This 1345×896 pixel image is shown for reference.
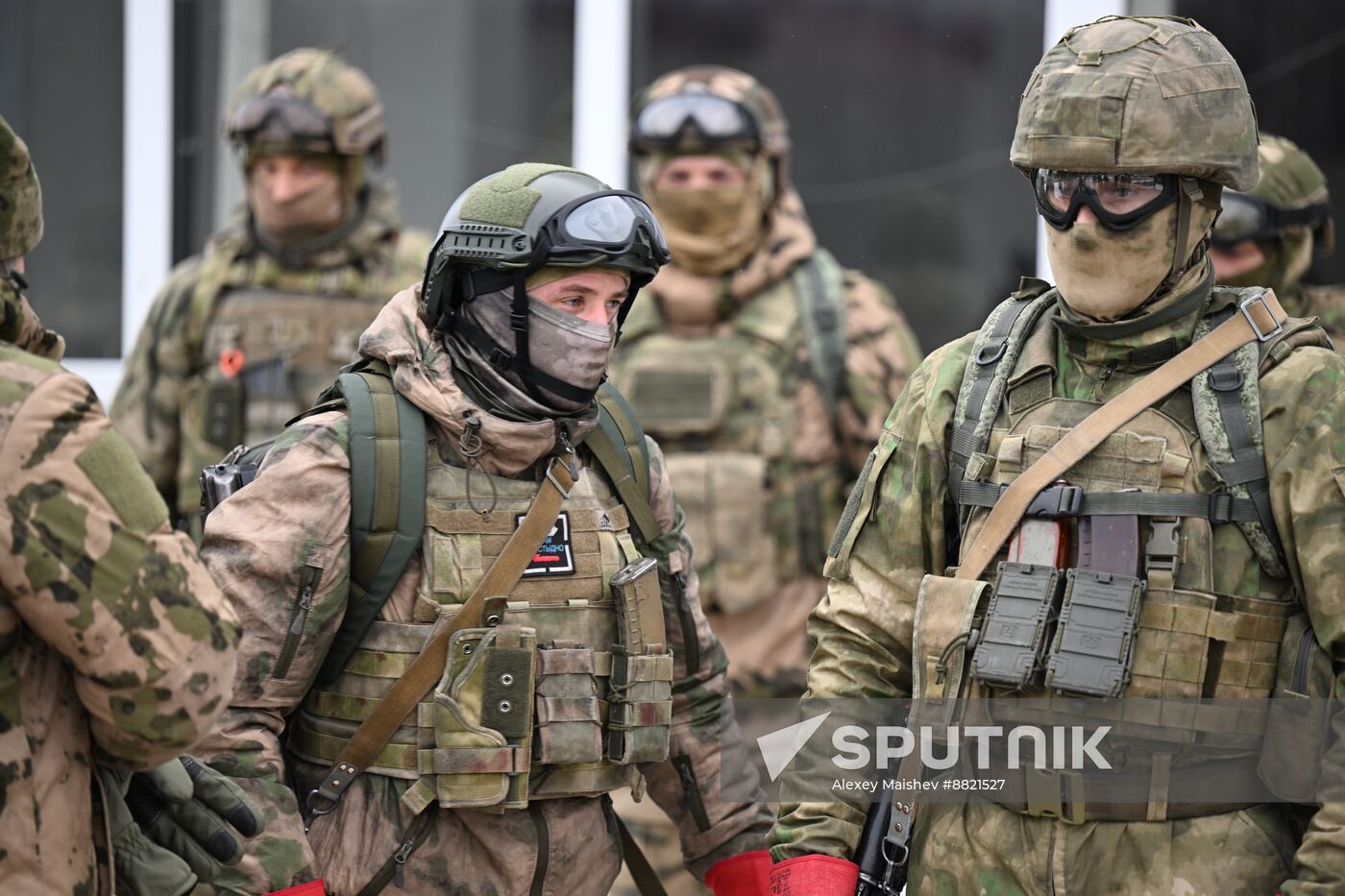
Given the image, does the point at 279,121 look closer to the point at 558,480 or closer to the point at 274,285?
the point at 274,285

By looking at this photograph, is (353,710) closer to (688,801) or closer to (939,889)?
(688,801)

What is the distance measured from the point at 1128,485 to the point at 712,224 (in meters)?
3.75

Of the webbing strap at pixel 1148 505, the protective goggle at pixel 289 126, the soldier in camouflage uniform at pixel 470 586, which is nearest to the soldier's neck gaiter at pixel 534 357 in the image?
the soldier in camouflage uniform at pixel 470 586

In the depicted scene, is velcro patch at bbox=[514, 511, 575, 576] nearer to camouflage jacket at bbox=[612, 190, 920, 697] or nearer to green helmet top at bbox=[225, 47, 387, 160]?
camouflage jacket at bbox=[612, 190, 920, 697]

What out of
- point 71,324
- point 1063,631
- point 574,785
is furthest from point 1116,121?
point 71,324

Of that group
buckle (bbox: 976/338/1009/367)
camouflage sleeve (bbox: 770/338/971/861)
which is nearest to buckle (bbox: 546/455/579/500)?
camouflage sleeve (bbox: 770/338/971/861)

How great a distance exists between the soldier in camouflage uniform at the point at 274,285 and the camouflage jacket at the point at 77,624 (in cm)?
410

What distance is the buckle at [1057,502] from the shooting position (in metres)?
3.14

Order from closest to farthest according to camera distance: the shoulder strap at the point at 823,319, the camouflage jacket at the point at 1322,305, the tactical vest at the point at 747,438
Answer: the camouflage jacket at the point at 1322,305
the tactical vest at the point at 747,438
the shoulder strap at the point at 823,319

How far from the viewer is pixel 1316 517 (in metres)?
2.96

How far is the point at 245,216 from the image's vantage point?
7102 millimetres

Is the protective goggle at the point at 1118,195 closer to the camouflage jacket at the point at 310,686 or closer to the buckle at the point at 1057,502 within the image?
the buckle at the point at 1057,502

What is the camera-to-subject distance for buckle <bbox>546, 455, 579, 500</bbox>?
344 cm

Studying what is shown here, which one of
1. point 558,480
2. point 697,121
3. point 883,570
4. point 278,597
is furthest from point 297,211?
point 883,570
